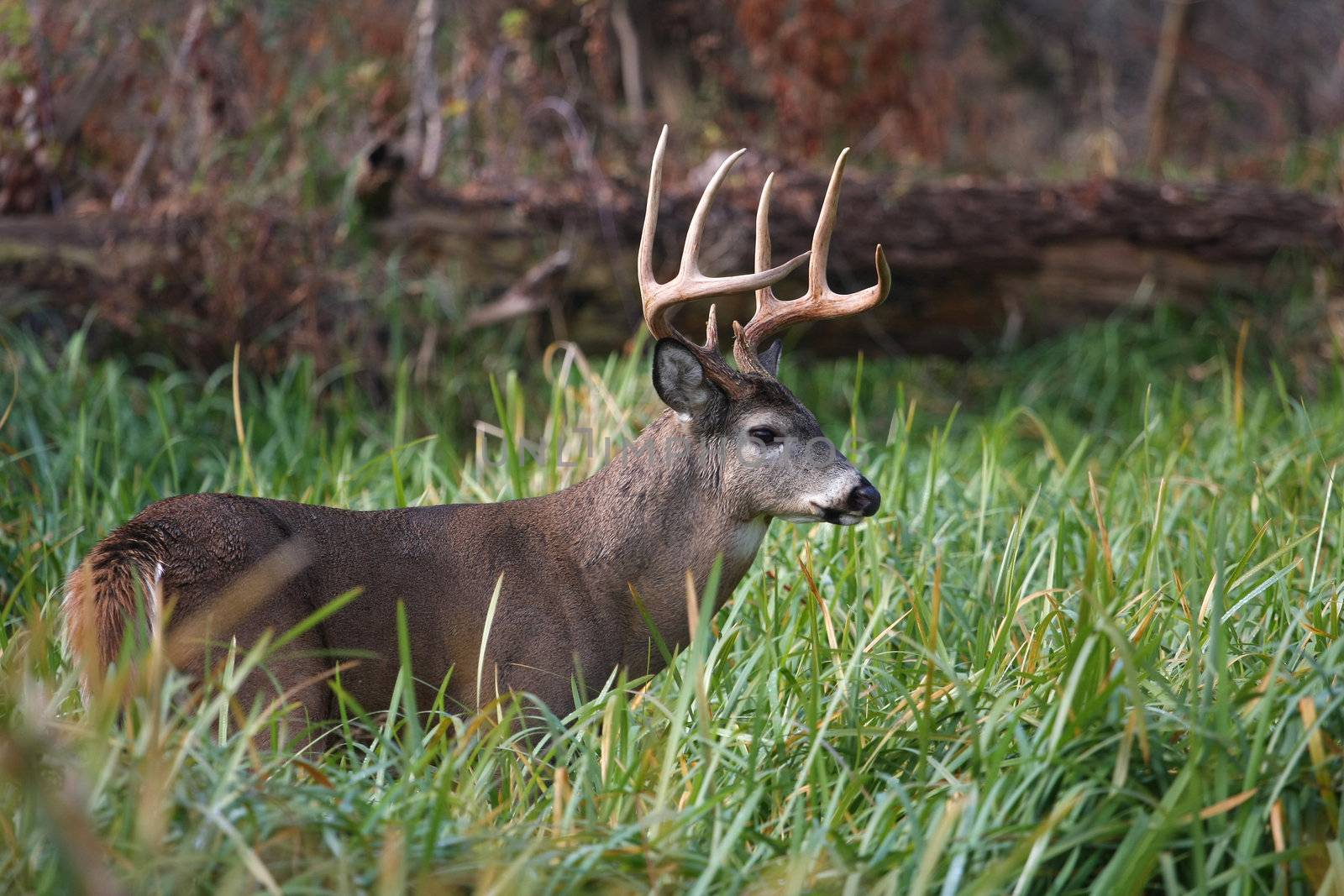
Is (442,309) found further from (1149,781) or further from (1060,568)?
(1149,781)

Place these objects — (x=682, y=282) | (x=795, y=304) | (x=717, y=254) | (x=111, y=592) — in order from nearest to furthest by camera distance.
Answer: (x=111, y=592) → (x=682, y=282) → (x=795, y=304) → (x=717, y=254)

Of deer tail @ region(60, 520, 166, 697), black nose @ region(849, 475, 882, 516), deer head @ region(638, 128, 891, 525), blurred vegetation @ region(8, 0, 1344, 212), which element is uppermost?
blurred vegetation @ region(8, 0, 1344, 212)

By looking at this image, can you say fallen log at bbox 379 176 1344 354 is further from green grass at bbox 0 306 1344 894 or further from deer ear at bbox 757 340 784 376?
deer ear at bbox 757 340 784 376

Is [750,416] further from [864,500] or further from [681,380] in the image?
[864,500]

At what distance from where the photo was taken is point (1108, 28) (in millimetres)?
17375

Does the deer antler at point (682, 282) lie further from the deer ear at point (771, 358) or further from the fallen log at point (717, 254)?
the fallen log at point (717, 254)

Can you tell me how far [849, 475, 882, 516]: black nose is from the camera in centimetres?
344

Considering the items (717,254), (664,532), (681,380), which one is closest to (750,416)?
(681,380)

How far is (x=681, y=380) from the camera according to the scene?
11.7 feet

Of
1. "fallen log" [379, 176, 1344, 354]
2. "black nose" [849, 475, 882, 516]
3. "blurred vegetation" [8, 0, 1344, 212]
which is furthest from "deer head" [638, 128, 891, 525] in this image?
"blurred vegetation" [8, 0, 1344, 212]

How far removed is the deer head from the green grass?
28 cm

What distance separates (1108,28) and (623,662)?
52.4 feet

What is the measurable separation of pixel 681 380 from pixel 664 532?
39 cm

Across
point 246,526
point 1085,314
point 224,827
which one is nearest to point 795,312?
point 246,526
